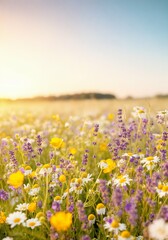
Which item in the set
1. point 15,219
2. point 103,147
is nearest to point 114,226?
point 15,219

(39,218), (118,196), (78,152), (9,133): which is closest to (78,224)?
(39,218)

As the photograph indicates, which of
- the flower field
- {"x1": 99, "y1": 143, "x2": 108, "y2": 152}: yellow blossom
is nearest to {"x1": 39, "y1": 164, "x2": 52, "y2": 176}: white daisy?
the flower field

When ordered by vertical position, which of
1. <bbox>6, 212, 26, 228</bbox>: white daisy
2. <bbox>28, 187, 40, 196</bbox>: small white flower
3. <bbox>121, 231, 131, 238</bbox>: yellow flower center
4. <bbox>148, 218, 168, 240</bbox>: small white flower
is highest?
<bbox>148, 218, 168, 240</bbox>: small white flower

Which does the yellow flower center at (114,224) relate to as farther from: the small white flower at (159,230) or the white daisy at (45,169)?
the white daisy at (45,169)

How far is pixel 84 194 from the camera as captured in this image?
368 cm

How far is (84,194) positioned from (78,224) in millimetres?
775

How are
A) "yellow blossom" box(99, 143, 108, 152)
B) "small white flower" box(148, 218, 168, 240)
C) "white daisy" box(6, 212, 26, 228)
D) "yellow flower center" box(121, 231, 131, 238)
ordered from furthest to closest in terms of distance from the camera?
"yellow blossom" box(99, 143, 108, 152)
"white daisy" box(6, 212, 26, 228)
"yellow flower center" box(121, 231, 131, 238)
"small white flower" box(148, 218, 168, 240)

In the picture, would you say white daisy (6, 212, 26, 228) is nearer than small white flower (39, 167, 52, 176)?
Yes

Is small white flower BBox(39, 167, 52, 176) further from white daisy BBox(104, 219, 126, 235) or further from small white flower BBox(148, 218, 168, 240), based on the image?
small white flower BBox(148, 218, 168, 240)

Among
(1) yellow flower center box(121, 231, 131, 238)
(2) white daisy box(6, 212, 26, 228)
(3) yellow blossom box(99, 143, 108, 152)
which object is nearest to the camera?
(1) yellow flower center box(121, 231, 131, 238)

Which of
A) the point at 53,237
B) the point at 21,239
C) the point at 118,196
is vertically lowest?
the point at 21,239

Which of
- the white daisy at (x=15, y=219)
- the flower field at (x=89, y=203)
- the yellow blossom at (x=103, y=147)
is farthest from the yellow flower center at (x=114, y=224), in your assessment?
the yellow blossom at (x=103, y=147)

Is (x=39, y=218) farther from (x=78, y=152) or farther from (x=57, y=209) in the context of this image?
(x=78, y=152)

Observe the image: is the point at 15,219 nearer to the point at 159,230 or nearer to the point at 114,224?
the point at 114,224
